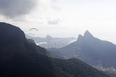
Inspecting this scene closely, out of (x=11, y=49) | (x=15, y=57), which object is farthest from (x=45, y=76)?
(x=11, y=49)

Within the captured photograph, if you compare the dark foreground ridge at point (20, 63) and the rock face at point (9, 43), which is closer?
the dark foreground ridge at point (20, 63)

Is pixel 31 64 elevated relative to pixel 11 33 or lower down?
lower down

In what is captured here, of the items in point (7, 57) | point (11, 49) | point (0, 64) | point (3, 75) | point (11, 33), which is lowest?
point (3, 75)

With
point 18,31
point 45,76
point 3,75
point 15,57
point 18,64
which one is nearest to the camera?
point 3,75

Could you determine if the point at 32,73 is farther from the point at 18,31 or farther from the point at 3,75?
the point at 18,31

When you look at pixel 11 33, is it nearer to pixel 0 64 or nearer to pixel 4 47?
pixel 4 47

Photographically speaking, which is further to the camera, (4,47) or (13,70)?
(4,47)

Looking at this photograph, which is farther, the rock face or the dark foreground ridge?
the rock face

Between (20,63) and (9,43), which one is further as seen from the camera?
(9,43)

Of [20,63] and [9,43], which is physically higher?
[9,43]

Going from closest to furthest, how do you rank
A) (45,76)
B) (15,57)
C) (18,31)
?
(45,76), (15,57), (18,31)
